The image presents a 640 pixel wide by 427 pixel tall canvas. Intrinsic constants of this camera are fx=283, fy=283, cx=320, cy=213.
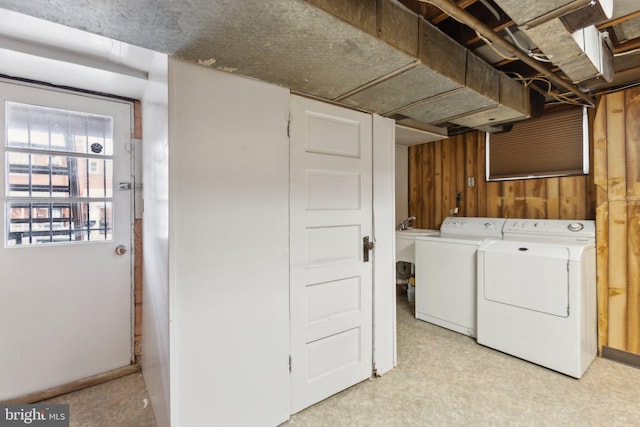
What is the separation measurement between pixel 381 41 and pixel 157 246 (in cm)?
159

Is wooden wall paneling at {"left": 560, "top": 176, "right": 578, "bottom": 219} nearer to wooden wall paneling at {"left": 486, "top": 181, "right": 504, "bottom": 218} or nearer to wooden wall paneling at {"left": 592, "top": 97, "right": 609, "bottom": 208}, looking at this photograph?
wooden wall paneling at {"left": 592, "top": 97, "right": 609, "bottom": 208}

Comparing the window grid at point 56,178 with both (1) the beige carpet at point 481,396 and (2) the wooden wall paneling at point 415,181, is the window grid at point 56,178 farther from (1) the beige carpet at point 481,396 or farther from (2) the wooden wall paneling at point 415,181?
(2) the wooden wall paneling at point 415,181

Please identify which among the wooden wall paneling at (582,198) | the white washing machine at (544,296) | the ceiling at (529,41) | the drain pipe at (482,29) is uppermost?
the ceiling at (529,41)

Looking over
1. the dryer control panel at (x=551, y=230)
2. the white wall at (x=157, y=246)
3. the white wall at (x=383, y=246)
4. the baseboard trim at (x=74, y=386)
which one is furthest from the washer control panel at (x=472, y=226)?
the baseboard trim at (x=74, y=386)

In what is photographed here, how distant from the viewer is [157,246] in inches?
64.7

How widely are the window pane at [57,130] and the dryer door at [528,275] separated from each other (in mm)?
3318

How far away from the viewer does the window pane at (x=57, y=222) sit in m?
1.88

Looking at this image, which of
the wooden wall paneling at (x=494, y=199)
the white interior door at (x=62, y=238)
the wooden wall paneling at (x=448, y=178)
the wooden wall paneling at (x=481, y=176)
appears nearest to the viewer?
the white interior door at (x=62, y=238)

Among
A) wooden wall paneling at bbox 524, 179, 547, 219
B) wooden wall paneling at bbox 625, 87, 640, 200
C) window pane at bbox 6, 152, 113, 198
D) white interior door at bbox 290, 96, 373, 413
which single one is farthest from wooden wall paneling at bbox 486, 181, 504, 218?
window pane at bbox 6, 152, 113, 198

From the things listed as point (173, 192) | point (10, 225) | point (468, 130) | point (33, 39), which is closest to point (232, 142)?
point (173, 192)

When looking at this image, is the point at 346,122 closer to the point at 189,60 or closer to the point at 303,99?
the point at 303,99

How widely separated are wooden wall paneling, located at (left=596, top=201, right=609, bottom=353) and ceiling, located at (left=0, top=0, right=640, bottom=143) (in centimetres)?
111

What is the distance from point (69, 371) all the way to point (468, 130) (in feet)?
14.5

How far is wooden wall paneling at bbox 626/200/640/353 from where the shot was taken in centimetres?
228
